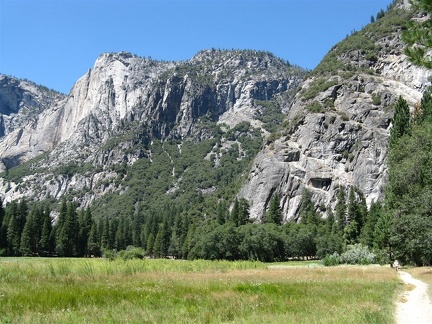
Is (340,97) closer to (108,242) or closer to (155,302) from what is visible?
(108,242)

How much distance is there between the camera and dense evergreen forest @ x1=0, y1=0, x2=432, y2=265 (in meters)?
41.7

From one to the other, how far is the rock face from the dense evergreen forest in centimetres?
704

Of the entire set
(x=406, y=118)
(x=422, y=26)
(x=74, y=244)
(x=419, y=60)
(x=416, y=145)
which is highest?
(x=406, y=118)

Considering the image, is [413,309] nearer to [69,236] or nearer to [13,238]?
[69,236]

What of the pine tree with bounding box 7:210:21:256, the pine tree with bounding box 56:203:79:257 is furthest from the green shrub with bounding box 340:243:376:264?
the pine tree with bounding box 7:210:21:256

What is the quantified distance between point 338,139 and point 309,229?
170 ft

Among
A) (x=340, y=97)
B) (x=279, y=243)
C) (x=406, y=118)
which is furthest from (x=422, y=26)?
(x=340, y=97)

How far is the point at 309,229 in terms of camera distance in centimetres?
10925

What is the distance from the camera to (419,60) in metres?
13.9

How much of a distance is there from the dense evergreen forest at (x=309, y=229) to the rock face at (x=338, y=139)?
7.04 meters

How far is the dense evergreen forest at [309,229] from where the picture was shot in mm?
41656

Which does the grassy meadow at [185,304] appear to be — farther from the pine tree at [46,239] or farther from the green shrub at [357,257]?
the pine tree at [46,239]

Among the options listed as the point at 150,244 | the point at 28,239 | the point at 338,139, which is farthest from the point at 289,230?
the point at 28,239

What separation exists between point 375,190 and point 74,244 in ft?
315
